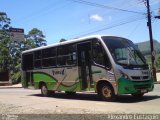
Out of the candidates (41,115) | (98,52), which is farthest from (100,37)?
(41,115)

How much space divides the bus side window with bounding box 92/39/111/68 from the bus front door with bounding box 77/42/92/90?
418mm

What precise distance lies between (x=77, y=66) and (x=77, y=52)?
0.67 metres

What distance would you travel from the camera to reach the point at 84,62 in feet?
58.4

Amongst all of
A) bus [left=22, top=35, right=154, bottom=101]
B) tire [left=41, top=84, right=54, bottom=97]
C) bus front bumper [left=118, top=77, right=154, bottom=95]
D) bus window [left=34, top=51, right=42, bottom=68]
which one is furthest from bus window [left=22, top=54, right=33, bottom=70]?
bus front bumper [left=118, top=77, right=154, bottom=95]

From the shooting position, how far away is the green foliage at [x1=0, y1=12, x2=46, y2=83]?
5862cm

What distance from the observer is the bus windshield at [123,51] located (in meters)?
16.1

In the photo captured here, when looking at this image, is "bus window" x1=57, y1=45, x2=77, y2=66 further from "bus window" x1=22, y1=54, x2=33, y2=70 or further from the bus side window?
"bus window" x1=22, y1=54, x2=33, y2=70

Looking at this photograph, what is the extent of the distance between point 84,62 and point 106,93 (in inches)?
80.9

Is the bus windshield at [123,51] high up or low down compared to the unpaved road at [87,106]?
up

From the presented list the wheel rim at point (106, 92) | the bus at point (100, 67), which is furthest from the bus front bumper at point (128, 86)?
the wheel rim at point (106, 92)

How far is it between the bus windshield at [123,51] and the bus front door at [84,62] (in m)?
1.22

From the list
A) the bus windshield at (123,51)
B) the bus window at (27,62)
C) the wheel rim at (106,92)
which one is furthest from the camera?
the bus window at (27,62)

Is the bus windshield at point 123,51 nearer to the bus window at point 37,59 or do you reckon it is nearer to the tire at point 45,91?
the bus window at point 37,59

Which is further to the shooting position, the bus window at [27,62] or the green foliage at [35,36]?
the green foliage at [35,36]
